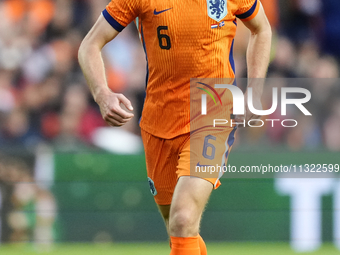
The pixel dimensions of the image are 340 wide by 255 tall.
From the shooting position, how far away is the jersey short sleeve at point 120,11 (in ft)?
13.9

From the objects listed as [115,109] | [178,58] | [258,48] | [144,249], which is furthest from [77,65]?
[115,109]

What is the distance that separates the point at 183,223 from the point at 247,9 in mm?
1644

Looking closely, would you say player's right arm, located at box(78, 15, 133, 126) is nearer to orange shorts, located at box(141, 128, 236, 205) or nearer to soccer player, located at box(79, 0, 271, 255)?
soccer player, located at box(79, 0, 271, 255)

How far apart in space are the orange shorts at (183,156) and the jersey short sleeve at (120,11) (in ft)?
2.85

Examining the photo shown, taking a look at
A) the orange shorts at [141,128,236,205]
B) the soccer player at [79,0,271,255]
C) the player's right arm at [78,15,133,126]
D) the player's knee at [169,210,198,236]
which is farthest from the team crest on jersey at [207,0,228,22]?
the player's knee at [169,210,198,236]

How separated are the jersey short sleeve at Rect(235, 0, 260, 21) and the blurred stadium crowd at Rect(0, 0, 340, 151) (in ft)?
10.7

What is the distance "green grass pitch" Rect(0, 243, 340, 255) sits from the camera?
723 centimetres

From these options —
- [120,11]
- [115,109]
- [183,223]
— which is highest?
[120,11]

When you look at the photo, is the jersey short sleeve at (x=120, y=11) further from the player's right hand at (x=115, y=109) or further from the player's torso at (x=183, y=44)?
the player's right hand at (x=115, y=109)

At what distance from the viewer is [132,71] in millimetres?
8461

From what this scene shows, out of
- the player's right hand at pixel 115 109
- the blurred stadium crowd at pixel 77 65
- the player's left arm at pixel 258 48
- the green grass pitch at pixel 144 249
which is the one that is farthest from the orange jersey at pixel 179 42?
the blurred stadium crowd at pixel 77 65

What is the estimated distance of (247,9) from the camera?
14.6 feet

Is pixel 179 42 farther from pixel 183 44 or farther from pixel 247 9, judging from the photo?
pixel 247 9

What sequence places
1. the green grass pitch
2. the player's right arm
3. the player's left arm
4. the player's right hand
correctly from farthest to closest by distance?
the green grass pitch → the player's left arm → the player's right arm → the player's right hand
